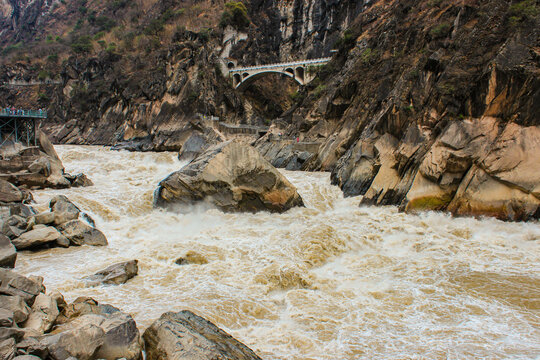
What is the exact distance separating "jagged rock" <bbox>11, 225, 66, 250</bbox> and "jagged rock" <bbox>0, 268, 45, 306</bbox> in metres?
4.89

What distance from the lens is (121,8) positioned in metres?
84.1

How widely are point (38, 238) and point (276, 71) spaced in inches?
1920

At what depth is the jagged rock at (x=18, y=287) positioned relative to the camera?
21.1 feet

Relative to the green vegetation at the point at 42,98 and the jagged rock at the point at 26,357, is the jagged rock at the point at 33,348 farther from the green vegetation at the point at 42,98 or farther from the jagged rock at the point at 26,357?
the green vegetation at the point at 42,98

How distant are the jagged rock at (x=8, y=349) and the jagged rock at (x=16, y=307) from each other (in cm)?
95

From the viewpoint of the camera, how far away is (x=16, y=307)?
5945 mm

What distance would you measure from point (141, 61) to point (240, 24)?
1761 centimetres

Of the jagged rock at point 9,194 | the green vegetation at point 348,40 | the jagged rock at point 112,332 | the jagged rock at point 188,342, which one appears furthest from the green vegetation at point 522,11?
the green vegetation at point 348,40

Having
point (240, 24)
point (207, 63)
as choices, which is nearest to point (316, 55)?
point (240, 24)

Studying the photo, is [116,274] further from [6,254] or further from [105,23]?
[105,23]

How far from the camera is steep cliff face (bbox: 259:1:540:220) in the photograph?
44.5 ft

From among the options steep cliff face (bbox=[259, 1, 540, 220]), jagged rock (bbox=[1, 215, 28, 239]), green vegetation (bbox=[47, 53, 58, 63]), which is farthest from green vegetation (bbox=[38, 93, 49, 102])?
jagged rock (bbox=[1, 215, 28, 239])

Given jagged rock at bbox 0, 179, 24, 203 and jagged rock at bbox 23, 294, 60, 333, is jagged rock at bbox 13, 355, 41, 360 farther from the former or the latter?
jagged rock at bbox 0, 179, 24, 203

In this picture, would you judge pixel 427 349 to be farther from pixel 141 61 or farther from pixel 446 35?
pixel 141 61
